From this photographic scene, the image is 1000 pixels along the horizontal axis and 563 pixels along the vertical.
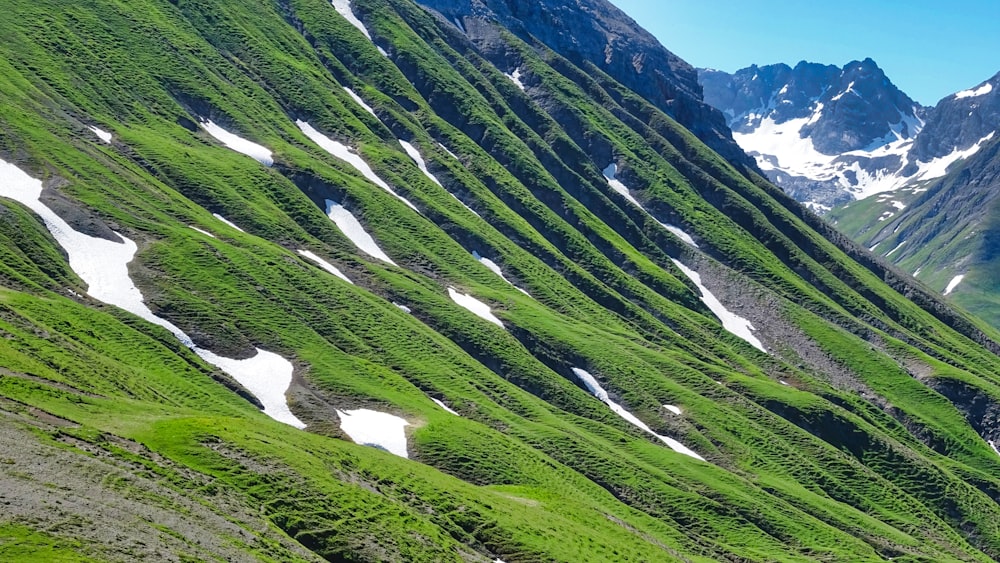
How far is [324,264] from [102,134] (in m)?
36.3

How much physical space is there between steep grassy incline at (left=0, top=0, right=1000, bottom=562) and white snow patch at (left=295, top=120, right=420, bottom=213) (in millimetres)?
571

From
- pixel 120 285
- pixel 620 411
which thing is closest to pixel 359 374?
pixel 120 285

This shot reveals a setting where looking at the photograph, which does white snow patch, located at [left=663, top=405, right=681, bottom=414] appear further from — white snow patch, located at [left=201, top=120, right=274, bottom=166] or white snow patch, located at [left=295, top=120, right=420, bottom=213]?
white snow patch, located at [left=201, top=120, right=274, bottom=166]

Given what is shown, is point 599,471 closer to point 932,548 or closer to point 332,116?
point 932,548

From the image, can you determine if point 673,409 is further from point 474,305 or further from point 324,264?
point 324,264

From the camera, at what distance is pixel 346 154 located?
184625mm

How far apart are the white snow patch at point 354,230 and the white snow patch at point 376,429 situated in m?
54.0

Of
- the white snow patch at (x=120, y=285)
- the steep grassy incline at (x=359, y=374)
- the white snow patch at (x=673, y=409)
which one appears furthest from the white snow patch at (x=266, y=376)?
the white snow patch at (x=673, y=409)

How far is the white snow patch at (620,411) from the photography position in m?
128

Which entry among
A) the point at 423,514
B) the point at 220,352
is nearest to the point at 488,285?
the point at 220,352

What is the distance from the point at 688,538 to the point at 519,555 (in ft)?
125

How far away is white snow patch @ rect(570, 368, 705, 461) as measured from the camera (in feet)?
421

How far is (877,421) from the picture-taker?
168 m

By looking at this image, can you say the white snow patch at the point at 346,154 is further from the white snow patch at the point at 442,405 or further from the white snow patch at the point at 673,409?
the white snow patch at the point at 442,405
